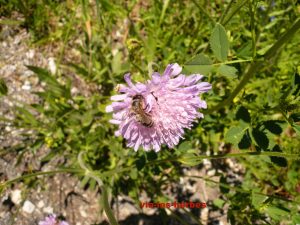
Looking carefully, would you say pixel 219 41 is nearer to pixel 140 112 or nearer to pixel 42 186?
pixel 140 112

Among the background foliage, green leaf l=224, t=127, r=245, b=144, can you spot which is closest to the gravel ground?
the background foliage

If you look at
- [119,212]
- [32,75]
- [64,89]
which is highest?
[32,75]

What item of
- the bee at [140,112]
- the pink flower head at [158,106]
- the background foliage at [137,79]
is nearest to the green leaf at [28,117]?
the background foliage at [137,79]

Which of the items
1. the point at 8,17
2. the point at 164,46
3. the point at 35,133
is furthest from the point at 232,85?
the point at 8,17

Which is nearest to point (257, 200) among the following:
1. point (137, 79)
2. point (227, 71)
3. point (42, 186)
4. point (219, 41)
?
point (227, 71)

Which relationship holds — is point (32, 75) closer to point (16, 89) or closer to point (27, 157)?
point (16, 89)
